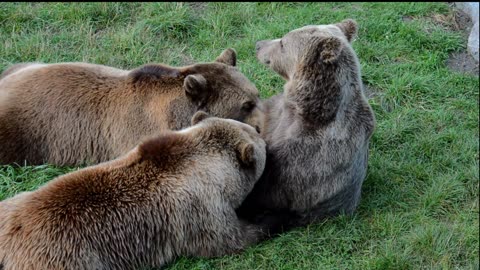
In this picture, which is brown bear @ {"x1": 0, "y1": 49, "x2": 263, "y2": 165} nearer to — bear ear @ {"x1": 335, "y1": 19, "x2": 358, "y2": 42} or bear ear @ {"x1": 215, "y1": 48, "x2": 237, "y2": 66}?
bear ear @ {"x1": 215, "y1": 48, "x2": 237, "y2": 66}

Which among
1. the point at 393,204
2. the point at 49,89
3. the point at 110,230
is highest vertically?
the point at 49,89

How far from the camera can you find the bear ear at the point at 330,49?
270 inches

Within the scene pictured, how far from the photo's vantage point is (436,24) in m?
10.3

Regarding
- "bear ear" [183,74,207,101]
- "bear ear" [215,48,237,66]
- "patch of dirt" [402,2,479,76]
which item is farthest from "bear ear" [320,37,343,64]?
"patch of dirt" [402,2,479,76]

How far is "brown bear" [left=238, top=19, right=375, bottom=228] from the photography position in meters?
Result: 6.93

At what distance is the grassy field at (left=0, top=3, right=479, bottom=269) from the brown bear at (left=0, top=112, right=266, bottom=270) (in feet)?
0.98

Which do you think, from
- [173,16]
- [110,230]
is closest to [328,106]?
[110,230]

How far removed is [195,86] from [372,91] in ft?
9.30

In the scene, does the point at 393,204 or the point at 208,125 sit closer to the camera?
the point at 208,125

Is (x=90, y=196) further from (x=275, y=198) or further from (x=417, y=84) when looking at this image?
(x=417, y=84)

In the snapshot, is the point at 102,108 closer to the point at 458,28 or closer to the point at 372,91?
the point at 372,91

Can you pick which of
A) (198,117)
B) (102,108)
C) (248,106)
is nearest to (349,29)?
(248,106)

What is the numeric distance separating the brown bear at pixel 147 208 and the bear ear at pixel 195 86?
1.58ft

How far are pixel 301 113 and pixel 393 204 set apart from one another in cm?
134
